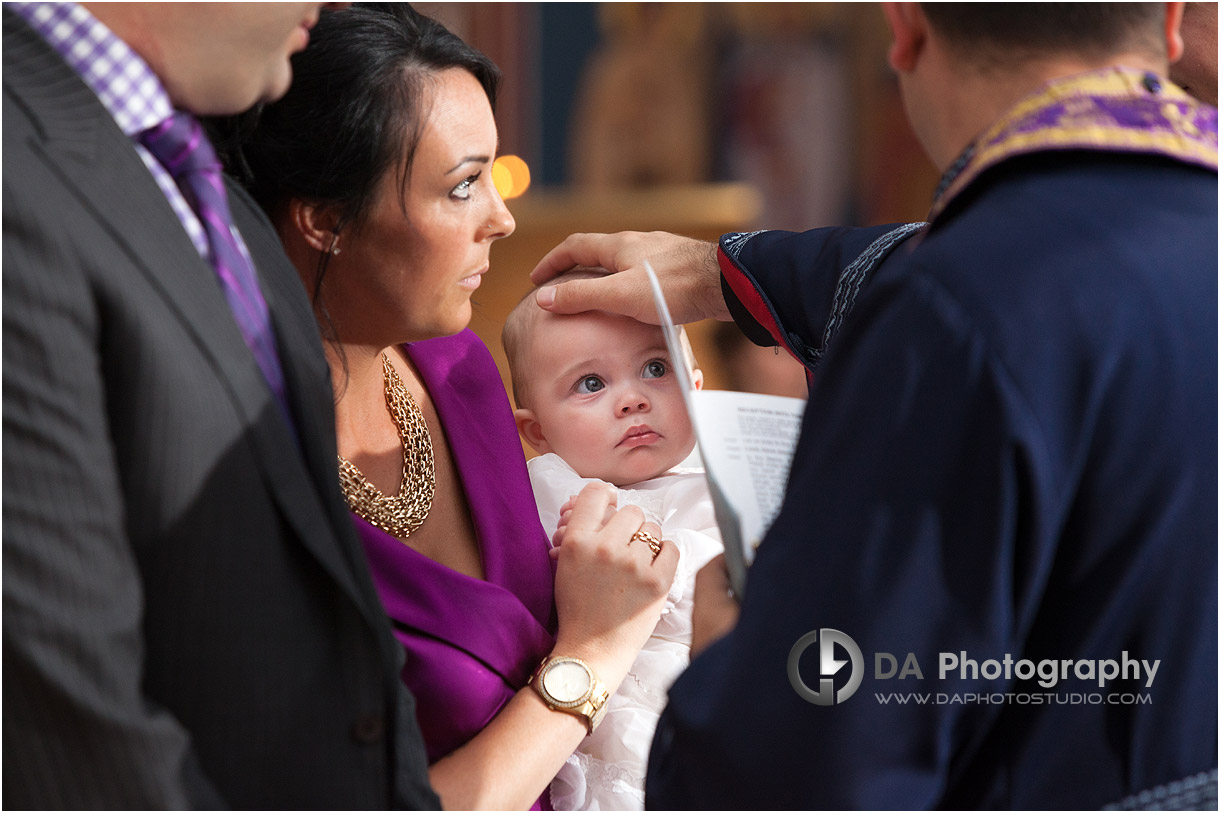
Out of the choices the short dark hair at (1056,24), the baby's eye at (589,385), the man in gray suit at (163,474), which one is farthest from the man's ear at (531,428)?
the short dark hair at (1056,24)

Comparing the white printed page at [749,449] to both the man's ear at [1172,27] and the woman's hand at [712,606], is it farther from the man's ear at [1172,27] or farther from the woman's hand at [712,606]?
the man's ear at [1172,27]

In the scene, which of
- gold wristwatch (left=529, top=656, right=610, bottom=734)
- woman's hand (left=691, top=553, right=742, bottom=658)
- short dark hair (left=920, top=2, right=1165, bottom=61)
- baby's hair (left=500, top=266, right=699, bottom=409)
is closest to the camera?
short dark hair (left=920, top=2, right=1165, bottom=61)

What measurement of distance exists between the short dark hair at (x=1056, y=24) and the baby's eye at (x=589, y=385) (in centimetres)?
132

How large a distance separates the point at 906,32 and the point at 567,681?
1040 millimetres

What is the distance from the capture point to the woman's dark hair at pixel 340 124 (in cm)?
165

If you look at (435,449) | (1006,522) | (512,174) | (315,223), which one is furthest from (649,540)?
(512,174)

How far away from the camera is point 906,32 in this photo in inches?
44.8

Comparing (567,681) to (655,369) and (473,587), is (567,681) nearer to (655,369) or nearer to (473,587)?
(473,587)

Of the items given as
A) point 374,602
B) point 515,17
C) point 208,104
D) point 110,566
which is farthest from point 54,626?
point 515,17

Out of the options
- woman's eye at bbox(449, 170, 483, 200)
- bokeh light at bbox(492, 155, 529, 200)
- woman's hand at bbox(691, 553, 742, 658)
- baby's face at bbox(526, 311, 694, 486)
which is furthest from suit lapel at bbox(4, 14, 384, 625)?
bokeh light at bbox(492, 155, 529, 200)

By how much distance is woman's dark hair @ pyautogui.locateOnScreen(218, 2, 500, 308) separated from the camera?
165 centimetres

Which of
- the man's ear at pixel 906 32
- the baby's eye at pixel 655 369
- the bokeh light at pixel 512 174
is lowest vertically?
the bokeh light at pixel 512 174

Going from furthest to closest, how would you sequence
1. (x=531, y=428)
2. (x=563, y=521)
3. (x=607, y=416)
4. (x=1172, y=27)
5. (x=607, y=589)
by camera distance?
(x=531, y=428), (x=607, y=416), (x=563, y=521), (x=607, y=589), (x=1172, y=27)

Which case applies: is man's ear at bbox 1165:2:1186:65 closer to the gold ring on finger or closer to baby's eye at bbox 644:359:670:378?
the gold ring on finger
